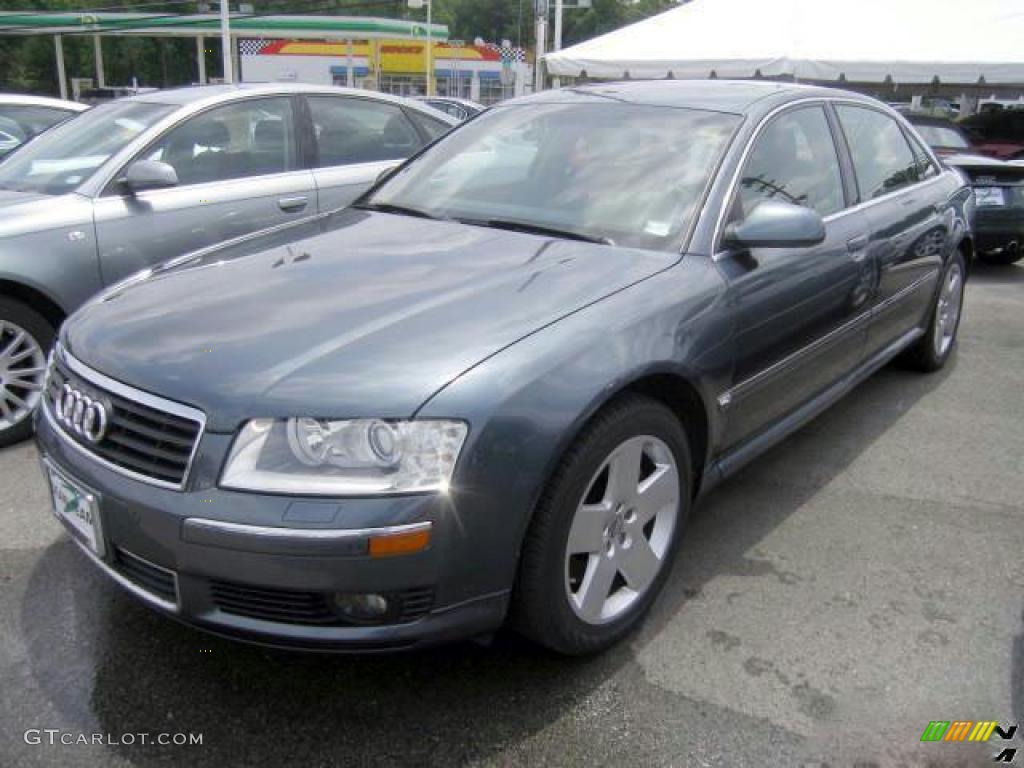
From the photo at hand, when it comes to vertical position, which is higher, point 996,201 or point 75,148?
point 75,148

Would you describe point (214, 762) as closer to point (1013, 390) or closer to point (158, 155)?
point (158, 155)

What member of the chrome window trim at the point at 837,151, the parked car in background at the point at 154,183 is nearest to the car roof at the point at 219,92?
the parked car in background at the point at 154,183

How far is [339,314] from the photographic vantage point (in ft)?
7.60

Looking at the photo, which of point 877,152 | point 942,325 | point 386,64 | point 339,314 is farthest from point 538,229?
point 386,64

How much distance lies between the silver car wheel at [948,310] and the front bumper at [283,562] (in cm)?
379

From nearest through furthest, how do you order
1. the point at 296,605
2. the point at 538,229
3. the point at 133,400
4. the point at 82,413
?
1. the point at 296,605
2. the point at 133,400
3. the point at 82,413
4. the point at 538,229

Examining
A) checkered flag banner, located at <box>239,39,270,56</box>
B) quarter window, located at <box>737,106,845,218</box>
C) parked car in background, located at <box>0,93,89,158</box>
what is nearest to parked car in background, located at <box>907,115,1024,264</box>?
quarter window, located at <box>737,106,845,218</box>

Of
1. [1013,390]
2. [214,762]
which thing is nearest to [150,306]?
[214,762]

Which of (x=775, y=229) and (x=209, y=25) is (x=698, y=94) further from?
(x=209, y=25)

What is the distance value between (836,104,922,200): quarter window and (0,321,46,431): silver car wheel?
3668mm

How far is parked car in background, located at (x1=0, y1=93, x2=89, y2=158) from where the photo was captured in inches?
264

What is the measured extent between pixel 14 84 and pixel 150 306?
66812mm

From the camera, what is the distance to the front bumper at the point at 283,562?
1897 mm

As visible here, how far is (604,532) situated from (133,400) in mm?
1237
